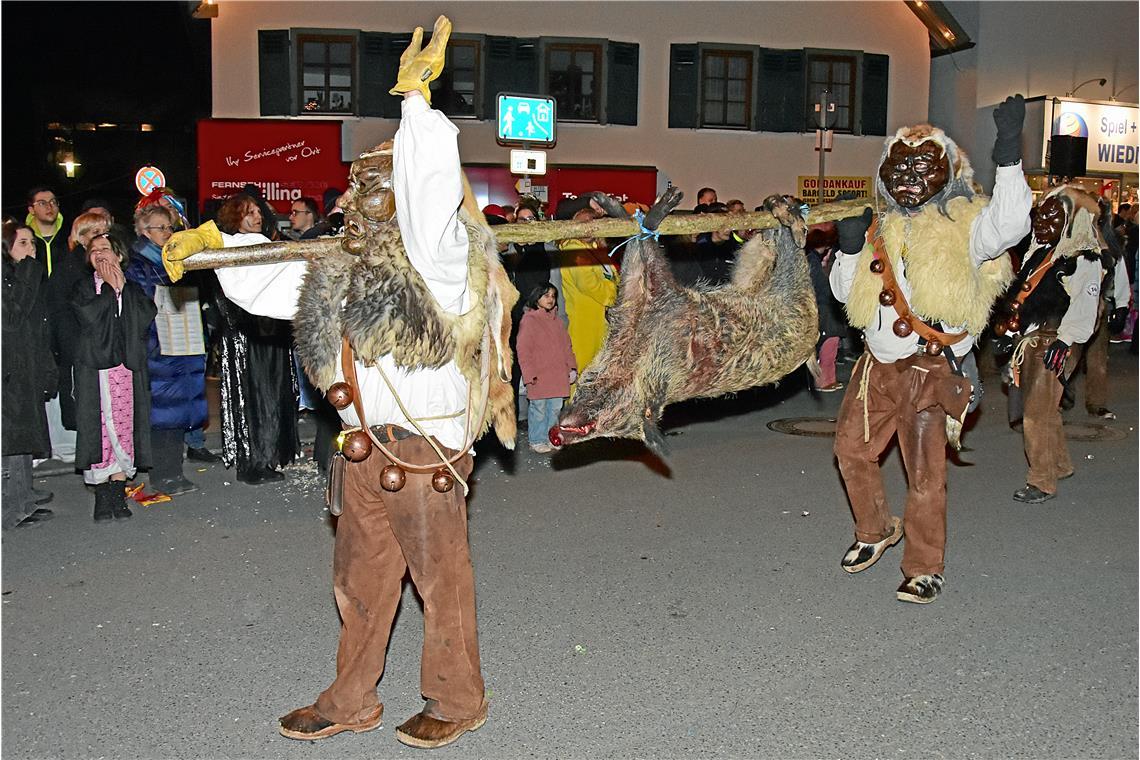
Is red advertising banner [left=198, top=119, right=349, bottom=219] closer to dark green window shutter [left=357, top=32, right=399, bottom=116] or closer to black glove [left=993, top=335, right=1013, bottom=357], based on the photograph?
dark green window shutter [left=357, top=32, right=399, bottom=116]

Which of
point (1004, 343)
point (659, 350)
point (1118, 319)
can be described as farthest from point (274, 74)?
point (659, 350)

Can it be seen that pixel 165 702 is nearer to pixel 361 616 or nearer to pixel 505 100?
pixel 361 616

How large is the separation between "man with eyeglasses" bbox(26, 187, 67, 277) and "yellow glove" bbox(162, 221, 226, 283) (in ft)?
14.9

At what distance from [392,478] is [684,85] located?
1807cm

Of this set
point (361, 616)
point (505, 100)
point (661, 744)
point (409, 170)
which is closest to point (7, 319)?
point (361, 616)

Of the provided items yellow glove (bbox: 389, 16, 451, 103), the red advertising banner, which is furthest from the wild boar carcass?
the red advertising banner

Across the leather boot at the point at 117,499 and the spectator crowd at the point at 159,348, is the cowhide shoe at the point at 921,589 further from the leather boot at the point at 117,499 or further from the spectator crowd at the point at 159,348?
the leather boot at the point at 117,499

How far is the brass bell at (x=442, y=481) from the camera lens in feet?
11.4

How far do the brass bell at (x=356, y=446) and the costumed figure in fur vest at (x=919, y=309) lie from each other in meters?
2.64

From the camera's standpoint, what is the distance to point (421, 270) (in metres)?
3.26

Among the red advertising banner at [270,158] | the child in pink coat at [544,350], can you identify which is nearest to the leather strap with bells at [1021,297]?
the child in pink coat at [544,350]

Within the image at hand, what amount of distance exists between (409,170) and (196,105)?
35.1m

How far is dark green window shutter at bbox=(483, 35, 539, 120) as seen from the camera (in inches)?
770

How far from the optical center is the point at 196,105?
114ft
